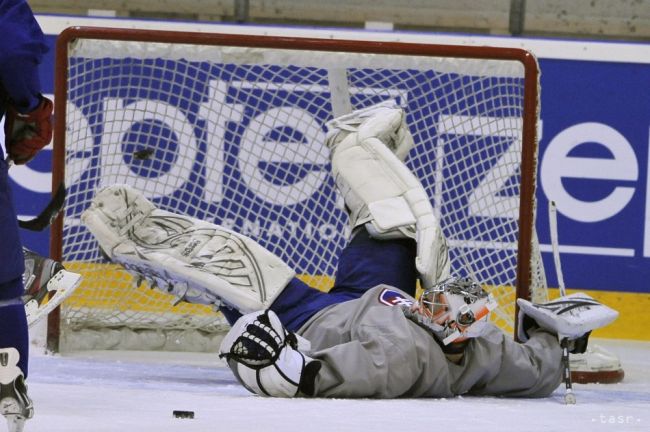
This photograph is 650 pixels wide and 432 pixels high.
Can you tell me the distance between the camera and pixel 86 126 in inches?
163

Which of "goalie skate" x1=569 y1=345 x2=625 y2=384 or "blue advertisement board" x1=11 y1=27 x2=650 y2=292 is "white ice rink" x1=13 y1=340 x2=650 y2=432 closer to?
"goalie skate" x1=569 y1=345 x2=625 y2=384

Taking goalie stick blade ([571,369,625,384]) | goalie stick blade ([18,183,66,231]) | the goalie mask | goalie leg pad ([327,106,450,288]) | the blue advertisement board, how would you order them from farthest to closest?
the blue advertisement board
goalie stick blade ([571,369,625,384])
goalie leg pad ([327,106,450,288])
the goalie mask
goalie stick blade ([18,183,66,231])

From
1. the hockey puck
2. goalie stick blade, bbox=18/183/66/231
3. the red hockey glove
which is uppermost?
the red hockey glove

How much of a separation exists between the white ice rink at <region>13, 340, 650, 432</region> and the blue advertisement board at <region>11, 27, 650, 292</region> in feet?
3.88

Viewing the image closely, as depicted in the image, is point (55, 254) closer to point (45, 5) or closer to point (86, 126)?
point (86, 126)

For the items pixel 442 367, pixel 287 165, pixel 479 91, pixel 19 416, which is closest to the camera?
pixel 19 416

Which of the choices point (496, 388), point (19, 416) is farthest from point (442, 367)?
point (19, 416)

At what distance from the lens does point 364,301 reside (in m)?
3.21

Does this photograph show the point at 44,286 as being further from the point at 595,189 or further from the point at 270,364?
the point at 595,189

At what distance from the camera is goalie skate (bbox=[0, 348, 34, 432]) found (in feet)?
7.18

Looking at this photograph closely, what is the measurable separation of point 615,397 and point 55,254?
1646 millimetres

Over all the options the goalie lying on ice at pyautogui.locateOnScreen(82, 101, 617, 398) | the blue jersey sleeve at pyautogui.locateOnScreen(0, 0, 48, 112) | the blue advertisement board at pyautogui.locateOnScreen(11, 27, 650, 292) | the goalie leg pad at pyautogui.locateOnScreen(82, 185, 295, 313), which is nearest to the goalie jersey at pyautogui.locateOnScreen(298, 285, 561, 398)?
the goalie lying on ice at pyautogui.locateOnScreen(82, 101, 617, 398)

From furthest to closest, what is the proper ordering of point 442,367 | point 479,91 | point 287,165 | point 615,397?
point 287,165
point 479,91
point 615,397
point 442,367

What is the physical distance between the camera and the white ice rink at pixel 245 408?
7.94 feet
